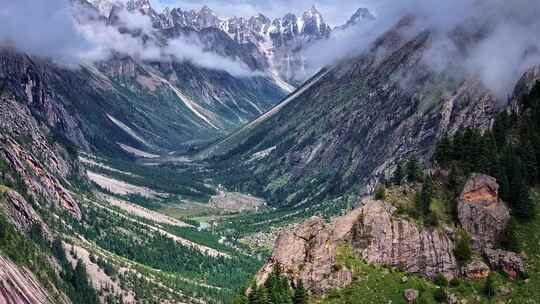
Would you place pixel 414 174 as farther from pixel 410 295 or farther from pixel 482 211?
pixel 410 295

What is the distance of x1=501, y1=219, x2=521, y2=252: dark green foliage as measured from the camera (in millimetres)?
96562

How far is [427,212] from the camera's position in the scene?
10169cm

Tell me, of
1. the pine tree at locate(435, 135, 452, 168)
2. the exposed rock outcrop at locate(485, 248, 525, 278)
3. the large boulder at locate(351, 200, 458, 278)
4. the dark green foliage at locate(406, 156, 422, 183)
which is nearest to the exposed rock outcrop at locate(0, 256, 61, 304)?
the large boulder at locate(351, 200, 458, 278)

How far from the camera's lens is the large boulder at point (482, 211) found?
98.3 m

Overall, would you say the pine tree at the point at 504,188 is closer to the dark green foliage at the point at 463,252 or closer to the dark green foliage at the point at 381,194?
the dark green foliage at the point at 463,252

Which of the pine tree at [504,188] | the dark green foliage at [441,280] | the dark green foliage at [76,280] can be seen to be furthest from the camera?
the dark green foliage at [76,280]

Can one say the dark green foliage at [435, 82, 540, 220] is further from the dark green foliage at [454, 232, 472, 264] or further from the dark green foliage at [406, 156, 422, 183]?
the dark green foliage at [454, 232, 472, 264]

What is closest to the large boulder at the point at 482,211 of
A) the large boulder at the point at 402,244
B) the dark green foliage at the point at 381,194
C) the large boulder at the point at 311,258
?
the large boulder at the point at 402,244

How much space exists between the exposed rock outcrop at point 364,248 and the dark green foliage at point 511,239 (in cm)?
761

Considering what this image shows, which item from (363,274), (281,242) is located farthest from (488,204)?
Result: (281,242)

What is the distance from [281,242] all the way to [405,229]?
18405mm

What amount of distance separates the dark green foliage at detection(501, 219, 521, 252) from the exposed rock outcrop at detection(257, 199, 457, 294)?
25.0ft

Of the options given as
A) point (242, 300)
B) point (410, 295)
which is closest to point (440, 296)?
point (410, 295)

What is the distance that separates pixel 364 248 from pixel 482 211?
17.2m
